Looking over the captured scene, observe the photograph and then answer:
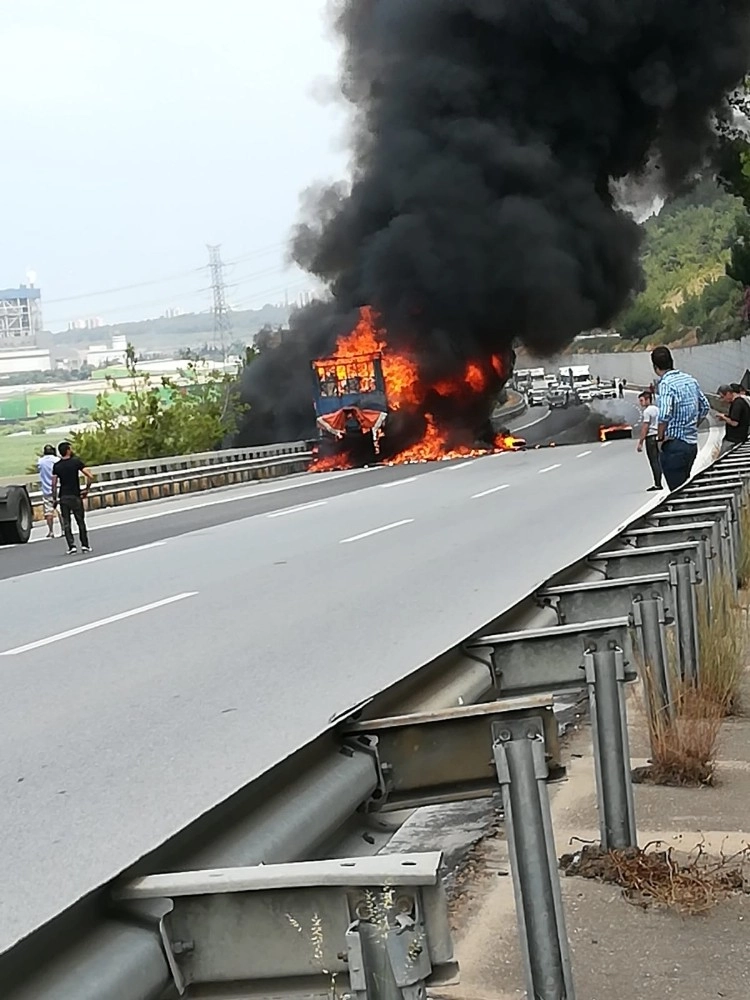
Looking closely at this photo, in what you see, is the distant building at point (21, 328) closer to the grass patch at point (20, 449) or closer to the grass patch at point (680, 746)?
the grass patch at point (20, 449)

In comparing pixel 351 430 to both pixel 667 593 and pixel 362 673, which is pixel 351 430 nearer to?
pixel 362 673

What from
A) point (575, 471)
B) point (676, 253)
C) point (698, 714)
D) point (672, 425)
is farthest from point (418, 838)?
point (676, 253)

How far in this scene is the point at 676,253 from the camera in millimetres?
144500

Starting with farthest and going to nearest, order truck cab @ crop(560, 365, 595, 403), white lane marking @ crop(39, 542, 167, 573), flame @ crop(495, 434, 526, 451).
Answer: truck cab @ crop(560, 365, 595, 403), flame @ crop(495, 434, 526, 451), white lane marking @ crop(39, 542, 167, 573)

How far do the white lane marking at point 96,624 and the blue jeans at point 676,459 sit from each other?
4.75m

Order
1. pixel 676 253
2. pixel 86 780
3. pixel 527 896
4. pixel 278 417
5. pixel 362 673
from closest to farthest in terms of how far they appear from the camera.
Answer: pixel 527 896 < pixel 86 780 < pixel 362 673 < pixel 278 417 < pixel 676 253

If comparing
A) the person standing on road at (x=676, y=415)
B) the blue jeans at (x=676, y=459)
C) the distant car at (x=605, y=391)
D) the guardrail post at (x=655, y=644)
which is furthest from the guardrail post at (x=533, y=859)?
the distant car at (x=605, y=391)

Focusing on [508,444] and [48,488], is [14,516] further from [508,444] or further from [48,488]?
[508,444]

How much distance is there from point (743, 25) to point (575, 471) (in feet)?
98.1

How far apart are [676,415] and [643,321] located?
109 m

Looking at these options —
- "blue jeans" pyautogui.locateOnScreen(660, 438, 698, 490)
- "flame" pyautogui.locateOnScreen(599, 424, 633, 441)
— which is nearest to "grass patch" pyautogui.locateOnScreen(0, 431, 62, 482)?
"flame" pyautogui.locateOnScreen(599, 424, 633, 441)

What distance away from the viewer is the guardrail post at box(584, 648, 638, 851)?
4898 millimetres

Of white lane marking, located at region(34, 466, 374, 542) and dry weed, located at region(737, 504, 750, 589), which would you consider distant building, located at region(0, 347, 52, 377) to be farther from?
dry weed, located at region(737, 504, 750, 589)

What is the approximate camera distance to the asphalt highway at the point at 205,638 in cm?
650
